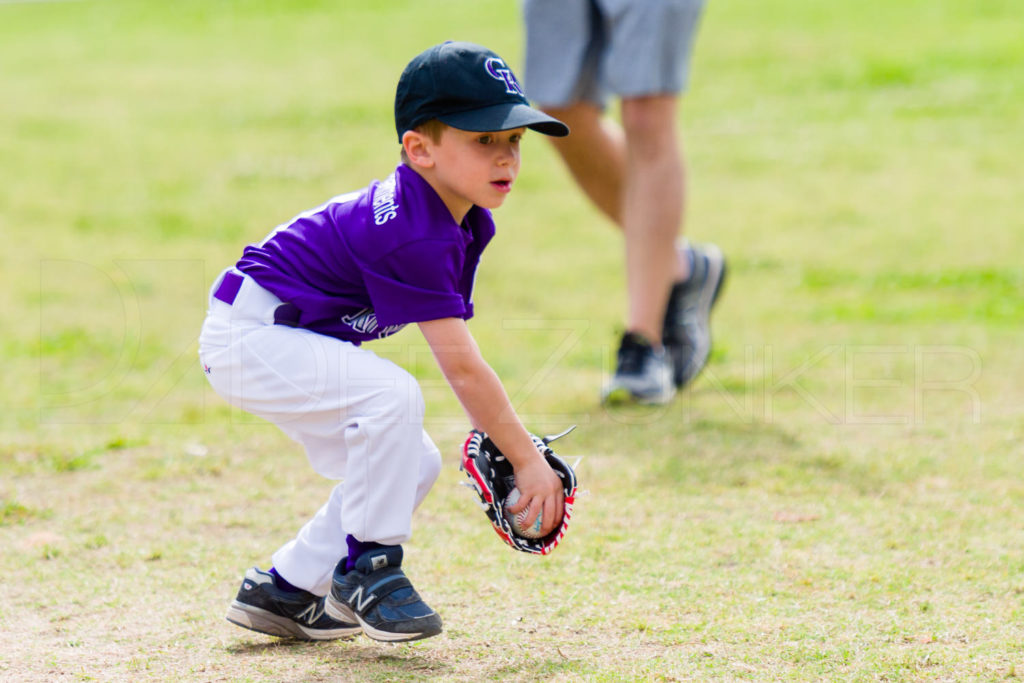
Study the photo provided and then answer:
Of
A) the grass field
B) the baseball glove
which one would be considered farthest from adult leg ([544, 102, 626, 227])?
the baseball glove

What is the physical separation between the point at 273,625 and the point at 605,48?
268cm

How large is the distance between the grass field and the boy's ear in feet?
3.13

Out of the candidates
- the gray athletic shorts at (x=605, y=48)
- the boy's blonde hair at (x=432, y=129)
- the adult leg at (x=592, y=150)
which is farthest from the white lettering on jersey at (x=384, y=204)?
the adult leg at (x=592, y=150)

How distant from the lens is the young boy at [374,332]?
7.84 ft

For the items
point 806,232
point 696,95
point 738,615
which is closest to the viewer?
point 738,615

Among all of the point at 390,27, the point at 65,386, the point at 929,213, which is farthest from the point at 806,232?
the point at 390,27

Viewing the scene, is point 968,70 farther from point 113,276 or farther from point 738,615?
point 738,615

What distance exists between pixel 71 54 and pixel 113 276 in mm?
9462

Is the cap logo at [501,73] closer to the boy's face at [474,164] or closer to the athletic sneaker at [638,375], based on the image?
the boy's face at [474,164]

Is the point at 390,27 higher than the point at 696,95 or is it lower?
higher

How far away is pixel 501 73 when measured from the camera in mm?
2443

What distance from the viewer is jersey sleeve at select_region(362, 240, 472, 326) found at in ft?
7.75

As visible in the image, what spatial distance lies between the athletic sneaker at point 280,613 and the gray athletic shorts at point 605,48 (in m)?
2.26

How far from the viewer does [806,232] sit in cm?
739
